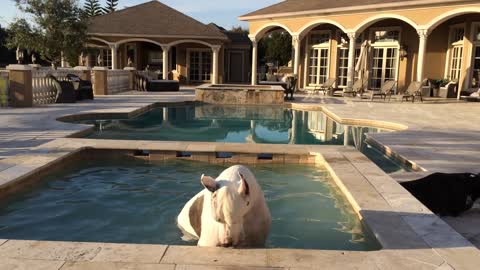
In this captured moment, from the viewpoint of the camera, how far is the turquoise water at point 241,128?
9633mm

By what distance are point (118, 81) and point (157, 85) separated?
6.65 ft

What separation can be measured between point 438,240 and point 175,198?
337 cm

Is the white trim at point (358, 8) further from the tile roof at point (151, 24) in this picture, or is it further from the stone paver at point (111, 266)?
the stone paver at point (111, 266)

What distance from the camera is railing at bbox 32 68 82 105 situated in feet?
46.0

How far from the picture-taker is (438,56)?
2006cm

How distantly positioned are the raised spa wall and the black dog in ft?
39.6

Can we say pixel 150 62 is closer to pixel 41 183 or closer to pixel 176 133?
pixel 176 133

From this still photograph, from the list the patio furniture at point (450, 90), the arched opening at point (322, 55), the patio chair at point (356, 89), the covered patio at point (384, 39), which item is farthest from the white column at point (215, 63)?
the patio furniture at point (450, 90)

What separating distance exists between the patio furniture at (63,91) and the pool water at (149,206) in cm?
848

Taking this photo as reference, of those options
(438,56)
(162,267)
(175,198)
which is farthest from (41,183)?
(438,56)

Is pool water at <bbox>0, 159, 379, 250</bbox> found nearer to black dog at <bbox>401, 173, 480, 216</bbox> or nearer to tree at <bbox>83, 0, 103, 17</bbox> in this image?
black dog at <bbox>401, 173, 480, 216</bbox>

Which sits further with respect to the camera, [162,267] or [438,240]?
[438,240]

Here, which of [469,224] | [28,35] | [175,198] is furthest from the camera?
[28,35]

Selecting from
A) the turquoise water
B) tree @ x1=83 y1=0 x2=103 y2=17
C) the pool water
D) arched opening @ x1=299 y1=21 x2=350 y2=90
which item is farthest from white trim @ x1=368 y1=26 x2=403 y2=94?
tree @ x1=83 y1=0 x2=103 y2=17
